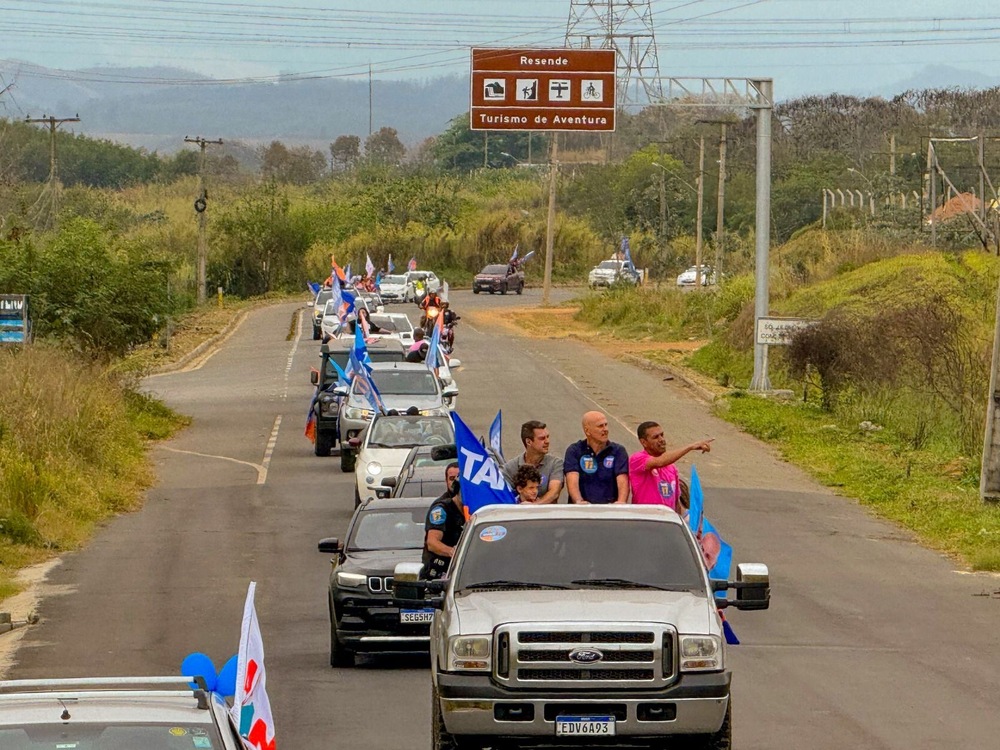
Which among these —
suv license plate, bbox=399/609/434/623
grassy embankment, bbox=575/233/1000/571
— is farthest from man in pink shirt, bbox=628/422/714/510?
→ grassy embankment, bbox=575/233/1000/571

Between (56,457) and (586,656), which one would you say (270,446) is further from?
(586,656)

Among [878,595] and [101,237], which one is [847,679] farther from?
[101,237]

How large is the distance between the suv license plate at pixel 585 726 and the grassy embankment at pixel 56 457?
1176cm

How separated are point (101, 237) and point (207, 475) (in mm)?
10736

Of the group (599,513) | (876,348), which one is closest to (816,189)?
(876,348)

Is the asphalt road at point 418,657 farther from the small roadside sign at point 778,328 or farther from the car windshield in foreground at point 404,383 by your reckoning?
the small roadside sign at point 778,328

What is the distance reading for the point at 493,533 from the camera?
10469mm

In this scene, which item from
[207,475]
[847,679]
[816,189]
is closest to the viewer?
[847,679]

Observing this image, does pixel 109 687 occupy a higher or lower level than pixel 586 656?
higher

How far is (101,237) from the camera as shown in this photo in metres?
39.8

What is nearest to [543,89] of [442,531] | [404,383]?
[404,383]

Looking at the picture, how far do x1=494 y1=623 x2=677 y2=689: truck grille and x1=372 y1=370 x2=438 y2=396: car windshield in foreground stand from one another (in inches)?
831

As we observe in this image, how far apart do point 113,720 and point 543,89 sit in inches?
1566

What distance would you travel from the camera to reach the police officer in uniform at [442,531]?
41.7 ft
